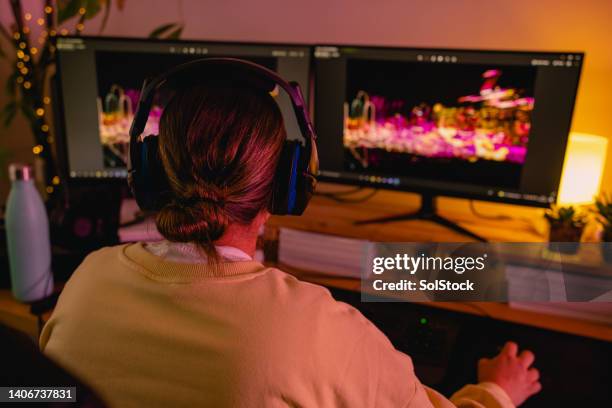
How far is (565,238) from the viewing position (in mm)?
1204

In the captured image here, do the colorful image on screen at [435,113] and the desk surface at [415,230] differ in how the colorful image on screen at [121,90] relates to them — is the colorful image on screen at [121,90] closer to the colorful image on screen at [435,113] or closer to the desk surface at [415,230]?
the colorful image on screen at [435,113]

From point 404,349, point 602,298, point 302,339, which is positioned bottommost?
point 404,349

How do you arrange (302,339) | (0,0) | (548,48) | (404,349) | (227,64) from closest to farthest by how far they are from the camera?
(302,339) < (227,64) < (404,349) < (548,48) < (0,0)

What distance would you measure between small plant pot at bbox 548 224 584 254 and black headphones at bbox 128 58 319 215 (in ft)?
2.21

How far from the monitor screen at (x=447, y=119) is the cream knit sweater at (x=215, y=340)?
2.41 ft

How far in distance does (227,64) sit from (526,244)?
853 mm

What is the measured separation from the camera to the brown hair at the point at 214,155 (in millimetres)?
652

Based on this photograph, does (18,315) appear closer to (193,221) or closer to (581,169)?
(193,221)

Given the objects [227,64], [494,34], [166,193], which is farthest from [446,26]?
[166,193]

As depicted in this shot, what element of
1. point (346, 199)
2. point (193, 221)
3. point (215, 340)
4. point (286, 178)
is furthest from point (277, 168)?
point (346, 199)

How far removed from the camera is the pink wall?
54.6 inches

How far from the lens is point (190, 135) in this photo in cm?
65

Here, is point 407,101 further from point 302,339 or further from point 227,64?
point 302,339

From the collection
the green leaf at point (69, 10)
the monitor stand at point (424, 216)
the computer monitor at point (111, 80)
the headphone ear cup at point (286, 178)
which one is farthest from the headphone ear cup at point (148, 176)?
the green leaf at point (69, 10)
